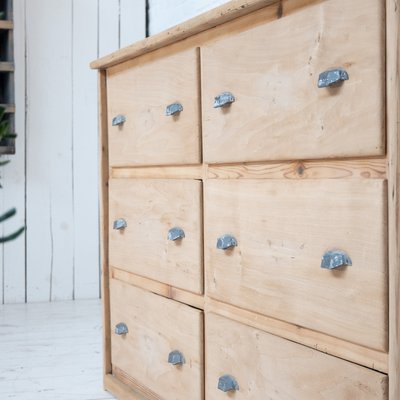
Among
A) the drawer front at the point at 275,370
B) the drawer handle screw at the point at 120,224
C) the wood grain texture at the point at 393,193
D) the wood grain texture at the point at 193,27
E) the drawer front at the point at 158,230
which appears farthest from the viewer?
the drawer handle screw at the point at 120,224

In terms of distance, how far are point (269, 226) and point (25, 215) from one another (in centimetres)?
238

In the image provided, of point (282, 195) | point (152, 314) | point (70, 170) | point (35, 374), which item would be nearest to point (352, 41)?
point (282, 195)

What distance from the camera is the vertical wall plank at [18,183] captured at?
340cm

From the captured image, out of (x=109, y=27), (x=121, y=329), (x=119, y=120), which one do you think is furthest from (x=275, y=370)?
(x=109, y=27)

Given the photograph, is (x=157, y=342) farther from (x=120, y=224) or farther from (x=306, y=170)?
(x=306, y=170)

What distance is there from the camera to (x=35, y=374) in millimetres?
2266

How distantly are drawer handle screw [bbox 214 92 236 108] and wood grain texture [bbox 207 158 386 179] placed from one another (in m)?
0.13

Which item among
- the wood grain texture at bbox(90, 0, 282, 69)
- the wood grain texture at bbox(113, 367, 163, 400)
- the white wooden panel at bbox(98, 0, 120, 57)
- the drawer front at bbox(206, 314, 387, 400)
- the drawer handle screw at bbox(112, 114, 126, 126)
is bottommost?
the wood grain texture at bbox(113, 367, 163, 400)

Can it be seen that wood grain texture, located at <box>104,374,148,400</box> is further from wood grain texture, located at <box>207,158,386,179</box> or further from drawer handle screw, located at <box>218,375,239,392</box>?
wood grain texture, located at <box>207,158,386,179</box>

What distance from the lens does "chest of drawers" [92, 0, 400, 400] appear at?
105 cm

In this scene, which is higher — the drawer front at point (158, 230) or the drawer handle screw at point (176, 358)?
the drawer front at point (158, 230)

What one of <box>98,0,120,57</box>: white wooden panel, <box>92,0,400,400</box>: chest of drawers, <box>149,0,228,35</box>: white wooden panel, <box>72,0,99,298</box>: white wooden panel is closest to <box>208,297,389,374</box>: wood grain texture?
<box>92,0,400,400</box>: chest of drawers

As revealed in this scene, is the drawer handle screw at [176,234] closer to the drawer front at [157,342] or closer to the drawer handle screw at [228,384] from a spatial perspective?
the drawer front at [157,342]

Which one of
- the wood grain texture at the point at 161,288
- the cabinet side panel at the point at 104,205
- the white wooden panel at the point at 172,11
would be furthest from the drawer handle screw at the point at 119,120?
the white wooden panel at the point at 172,11
